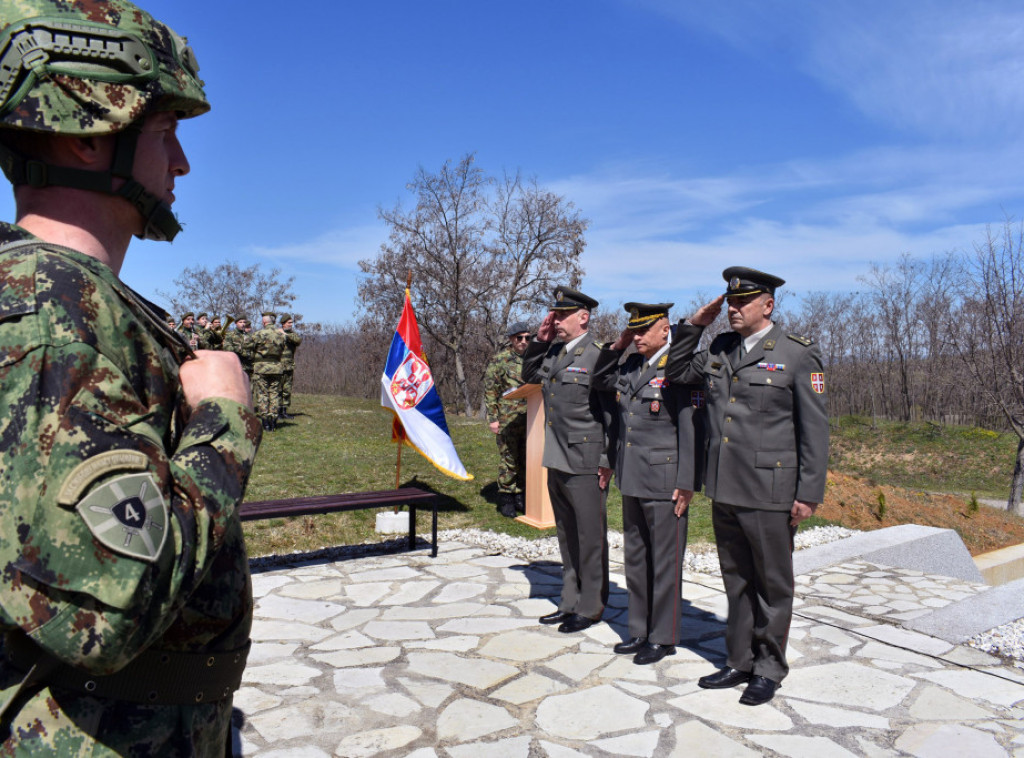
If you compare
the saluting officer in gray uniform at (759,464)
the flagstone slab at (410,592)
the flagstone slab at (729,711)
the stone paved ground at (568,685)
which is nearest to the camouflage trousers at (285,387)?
the flagstone slab at (410,592)

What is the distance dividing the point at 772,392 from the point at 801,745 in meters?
1.76

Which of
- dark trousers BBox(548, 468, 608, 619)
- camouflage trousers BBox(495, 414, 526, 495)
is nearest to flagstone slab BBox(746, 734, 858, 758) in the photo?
dark trousers BBox(548, 468, 608, 619)

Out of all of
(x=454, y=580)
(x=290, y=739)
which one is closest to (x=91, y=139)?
(x=290, y=739)

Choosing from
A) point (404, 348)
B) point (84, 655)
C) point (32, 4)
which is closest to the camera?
point (84, 655)

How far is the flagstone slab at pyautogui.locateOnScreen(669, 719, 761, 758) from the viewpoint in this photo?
11.4 ft

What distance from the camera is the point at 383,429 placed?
16.0 m

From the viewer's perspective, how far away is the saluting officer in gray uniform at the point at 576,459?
17.2 ft

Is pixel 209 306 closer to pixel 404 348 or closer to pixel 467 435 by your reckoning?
pixel 467 435

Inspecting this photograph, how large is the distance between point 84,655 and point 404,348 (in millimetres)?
7811

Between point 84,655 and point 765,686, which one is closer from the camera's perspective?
point 84,655

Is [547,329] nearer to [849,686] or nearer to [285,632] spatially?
[285,632]

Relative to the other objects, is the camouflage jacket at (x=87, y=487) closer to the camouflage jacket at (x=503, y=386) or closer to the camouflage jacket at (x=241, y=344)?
the camouflage jacket at (x=503, y=386)

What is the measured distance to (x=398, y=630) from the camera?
17.0 ft

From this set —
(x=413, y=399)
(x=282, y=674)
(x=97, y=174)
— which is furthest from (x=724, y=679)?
(x=413, y=399)
